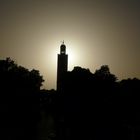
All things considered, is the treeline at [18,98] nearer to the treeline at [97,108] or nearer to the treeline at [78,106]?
the treeline at [78,106]

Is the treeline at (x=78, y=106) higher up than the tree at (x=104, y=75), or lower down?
lower down

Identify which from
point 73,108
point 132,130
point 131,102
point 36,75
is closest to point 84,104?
point 73,108

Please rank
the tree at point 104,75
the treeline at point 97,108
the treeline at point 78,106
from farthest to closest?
the tree at point 104,75 < the treeline at point 78,106 < the treeline at point 97,108

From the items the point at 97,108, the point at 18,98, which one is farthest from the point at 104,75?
the point at 18,98

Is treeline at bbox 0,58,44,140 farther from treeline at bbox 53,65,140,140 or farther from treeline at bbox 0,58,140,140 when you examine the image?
treeline at bbox 53,65,140,140

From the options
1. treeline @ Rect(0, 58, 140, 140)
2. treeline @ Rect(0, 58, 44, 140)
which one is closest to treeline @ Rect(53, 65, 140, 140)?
treeline @ Rect(0, 58, 140, 140)

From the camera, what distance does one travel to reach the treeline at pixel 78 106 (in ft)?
167

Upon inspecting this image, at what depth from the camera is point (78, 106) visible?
5753cm

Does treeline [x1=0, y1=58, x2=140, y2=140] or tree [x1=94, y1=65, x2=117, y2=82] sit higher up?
tree [x1=94, y1=65, x2=117, y2=82]

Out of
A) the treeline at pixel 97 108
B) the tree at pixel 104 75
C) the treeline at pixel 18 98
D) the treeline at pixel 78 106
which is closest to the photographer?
the treeline at pixel 97 108

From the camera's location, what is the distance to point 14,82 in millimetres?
69938

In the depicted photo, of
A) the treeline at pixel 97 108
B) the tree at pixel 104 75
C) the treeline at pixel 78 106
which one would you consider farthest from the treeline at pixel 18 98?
the tree at pixel 104 75

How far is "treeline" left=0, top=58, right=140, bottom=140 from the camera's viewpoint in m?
50.9

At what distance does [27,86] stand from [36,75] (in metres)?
9.34
